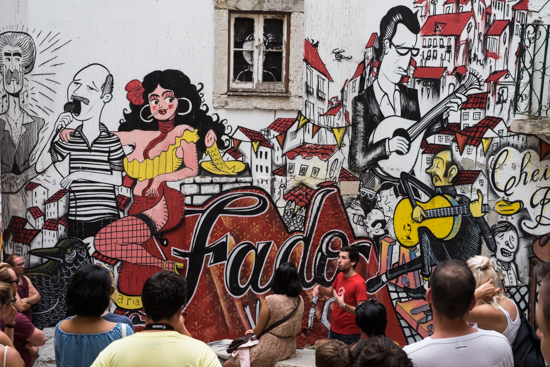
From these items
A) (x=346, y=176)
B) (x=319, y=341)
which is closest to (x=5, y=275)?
(x=319, y=341)

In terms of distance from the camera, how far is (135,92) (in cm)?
855

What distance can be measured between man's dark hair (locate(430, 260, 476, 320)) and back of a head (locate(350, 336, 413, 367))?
71 centimetres

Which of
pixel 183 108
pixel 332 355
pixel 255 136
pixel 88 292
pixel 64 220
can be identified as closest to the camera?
pixel 332 355

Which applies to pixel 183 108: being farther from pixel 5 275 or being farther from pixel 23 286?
pixel 5 275

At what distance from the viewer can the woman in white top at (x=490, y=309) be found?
444cm

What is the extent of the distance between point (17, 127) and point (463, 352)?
6.61 metres

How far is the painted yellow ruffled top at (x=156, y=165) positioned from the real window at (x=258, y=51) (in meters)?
1.17

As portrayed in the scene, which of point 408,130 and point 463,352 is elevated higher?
point 408,130

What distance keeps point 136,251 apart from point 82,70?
2.41 meters

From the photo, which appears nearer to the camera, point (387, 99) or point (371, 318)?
point (371, 318)

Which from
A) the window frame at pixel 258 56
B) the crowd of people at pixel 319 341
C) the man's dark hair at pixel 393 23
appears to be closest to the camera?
the crowd of people at pixel 319 341

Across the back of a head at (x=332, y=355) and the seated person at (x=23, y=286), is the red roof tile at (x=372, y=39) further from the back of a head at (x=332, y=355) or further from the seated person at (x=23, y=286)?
the back of a head at (x=332, y=355)

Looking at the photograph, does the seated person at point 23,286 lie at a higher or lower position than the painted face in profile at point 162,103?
lower

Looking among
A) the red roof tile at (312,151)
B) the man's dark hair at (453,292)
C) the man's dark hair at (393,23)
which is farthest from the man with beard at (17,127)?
the man's dark hair at (453,292)
